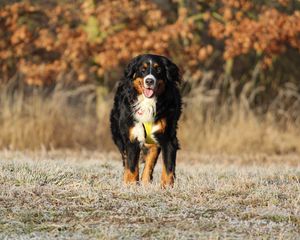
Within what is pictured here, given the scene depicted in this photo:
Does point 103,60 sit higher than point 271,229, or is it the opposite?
point 103,60

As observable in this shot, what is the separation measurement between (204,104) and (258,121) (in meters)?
1.30

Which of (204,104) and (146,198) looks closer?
(146,198)

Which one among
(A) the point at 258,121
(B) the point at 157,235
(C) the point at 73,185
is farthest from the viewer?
(A) the point at 258,121

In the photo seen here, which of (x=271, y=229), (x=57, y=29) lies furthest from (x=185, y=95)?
(x=271, y=229)

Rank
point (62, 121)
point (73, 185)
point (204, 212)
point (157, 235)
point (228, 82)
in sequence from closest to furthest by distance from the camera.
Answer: point (157, 235), point (204, 212), point (73, 185), point (62, 121), point (228, 82)

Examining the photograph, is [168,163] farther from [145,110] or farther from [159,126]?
[145,110]

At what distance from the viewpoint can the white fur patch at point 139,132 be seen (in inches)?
335

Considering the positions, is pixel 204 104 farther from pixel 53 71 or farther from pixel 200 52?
pixel 53 71

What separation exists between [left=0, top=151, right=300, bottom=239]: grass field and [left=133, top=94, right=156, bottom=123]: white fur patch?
0.70m

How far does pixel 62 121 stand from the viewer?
1712 centimetres

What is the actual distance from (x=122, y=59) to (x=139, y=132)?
9.99m

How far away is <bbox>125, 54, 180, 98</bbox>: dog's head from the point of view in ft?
27.7

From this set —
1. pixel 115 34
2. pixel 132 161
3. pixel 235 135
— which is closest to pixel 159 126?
pixel 132 161

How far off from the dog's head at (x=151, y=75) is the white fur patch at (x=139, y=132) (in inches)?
12.6
